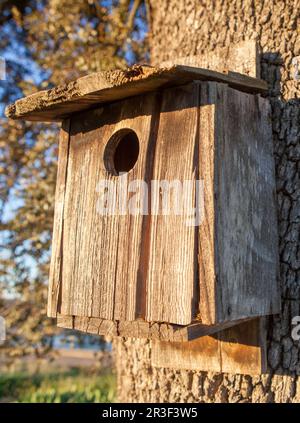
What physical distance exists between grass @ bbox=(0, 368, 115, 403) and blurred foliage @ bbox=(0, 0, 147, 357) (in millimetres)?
445

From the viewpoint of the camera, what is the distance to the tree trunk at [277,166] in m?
2.25

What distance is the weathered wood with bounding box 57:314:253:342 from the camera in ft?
5.75

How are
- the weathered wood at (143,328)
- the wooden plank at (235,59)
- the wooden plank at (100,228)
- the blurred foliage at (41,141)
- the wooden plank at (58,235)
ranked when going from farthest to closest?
1. the blurred foliage at (41,141)
2. the wooden plank at (235,59)
3. the wooden plank at (58,235)
4. the wooden plank at (100,228)
5. the weathered wood at (143,328)

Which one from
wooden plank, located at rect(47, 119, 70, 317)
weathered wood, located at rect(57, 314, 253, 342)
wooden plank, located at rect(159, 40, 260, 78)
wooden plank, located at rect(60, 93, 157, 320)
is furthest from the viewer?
wooden plank, located at rect(159, 40, 260, 78)

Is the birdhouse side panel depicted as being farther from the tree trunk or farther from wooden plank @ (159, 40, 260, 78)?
wooden plank @ (159, 40, 260, 78)

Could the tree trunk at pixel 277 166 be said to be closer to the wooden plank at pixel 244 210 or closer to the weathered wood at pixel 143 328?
the wooden plank at pixel 244 210

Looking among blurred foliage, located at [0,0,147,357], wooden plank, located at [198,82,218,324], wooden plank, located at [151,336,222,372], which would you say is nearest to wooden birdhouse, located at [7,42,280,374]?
wooden plank, located at [198,82,218,324]

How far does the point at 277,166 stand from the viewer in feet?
7.62

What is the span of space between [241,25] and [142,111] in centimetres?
84

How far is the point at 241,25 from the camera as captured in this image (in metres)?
2.56

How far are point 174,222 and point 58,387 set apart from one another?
4.13 meters

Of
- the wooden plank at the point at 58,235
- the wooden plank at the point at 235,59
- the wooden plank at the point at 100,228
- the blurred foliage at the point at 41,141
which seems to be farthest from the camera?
the blurred foliage at the point at 41,141

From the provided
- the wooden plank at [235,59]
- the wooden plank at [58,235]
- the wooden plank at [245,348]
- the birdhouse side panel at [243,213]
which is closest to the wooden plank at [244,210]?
the birdhouse side panel at [243,213]

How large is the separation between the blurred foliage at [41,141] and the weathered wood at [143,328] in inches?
108
